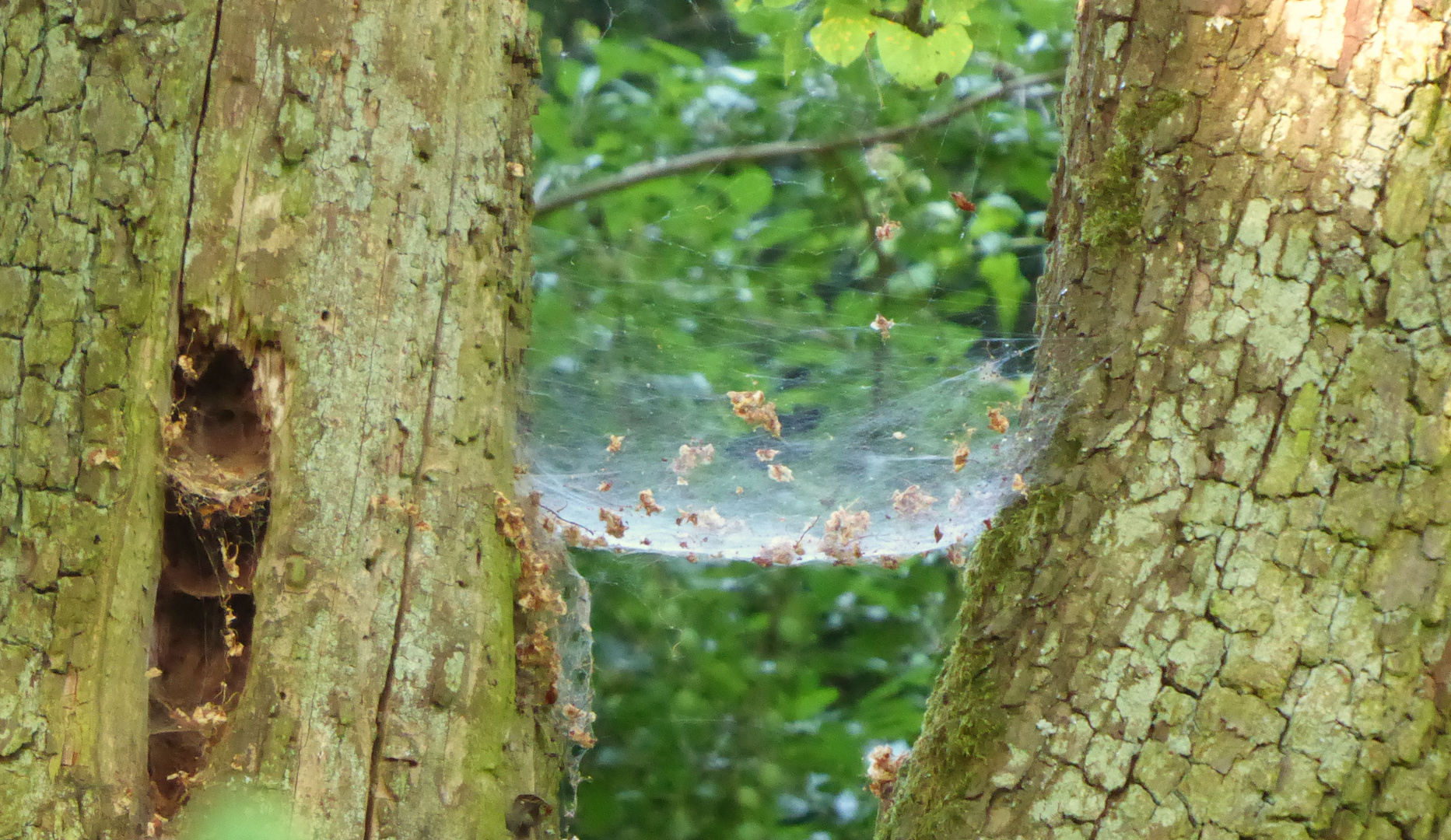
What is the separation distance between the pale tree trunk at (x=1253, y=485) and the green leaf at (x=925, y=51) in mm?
1120

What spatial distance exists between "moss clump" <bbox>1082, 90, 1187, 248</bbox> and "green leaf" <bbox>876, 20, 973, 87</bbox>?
1135mm

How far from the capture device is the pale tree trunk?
1.42 meters

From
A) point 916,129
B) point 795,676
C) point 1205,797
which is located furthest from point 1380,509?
point 916,129

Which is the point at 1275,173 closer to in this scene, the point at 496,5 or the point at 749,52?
the point at 496,5

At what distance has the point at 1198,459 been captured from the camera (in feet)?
4.93

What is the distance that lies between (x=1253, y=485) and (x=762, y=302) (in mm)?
2131

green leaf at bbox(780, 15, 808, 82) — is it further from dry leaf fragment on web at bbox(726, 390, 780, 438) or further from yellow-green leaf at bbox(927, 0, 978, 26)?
dry leaf fragment on web at bbox(726, 390, 780, 438)

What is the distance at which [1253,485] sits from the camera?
4.83ft

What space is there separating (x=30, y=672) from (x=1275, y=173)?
180 cm

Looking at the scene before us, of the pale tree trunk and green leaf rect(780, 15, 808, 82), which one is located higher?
green leaf rect(780, 15, 808, 82)

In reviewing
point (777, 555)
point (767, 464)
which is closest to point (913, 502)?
point (777, 555)

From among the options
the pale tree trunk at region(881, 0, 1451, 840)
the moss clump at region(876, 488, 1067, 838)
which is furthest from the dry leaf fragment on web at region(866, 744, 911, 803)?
the pale tree trunk at region(881, 0, 1451, 840)

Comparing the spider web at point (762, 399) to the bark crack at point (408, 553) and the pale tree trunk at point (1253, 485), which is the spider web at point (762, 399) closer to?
the pale tree trunk at point (1253, 485)

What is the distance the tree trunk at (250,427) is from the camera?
1417 mm
